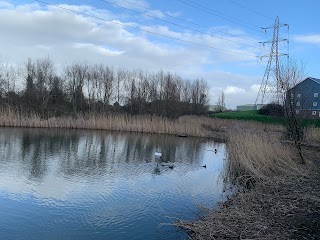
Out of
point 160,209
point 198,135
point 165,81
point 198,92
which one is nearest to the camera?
point 160,209

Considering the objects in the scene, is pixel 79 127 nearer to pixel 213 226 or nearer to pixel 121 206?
pixel 121 206

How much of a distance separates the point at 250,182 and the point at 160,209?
10.8ft

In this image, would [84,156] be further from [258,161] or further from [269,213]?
[269,213]

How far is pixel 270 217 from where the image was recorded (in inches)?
222

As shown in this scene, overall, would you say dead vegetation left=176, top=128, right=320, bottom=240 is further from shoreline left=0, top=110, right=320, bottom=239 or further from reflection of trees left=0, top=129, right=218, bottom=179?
reflection of trees left=0, top=129, right=218, bottom=179

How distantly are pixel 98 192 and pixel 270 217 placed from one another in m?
4.43

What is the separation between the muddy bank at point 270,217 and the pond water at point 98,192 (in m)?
0.79

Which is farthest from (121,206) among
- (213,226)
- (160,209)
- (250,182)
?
(250,182)

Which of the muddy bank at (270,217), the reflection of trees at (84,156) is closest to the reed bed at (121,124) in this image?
the reflection of trees at (84,156)

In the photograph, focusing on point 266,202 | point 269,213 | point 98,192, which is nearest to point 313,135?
point 266,202

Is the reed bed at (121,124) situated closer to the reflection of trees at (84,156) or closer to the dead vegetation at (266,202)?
the reflection of trees at (84,156)

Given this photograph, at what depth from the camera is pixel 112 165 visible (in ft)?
40.9

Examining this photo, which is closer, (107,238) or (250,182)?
(107,238)

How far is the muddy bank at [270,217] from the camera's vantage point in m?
4.89
